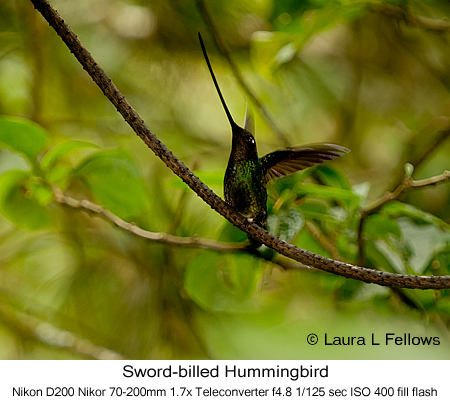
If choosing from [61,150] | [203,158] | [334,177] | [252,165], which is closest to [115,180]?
[61,150]

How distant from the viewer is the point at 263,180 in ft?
1.95

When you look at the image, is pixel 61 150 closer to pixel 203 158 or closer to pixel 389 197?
pixel 389 197

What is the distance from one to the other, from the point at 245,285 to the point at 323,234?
16 cm

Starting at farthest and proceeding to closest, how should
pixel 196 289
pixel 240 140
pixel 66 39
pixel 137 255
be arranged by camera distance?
pixel 137 255, pixel 196 289, pixel 240 140, pixel 66 39

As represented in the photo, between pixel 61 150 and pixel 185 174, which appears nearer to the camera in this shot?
pixel 185 174

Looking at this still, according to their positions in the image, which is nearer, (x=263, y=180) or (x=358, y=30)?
(x=263, y=180)

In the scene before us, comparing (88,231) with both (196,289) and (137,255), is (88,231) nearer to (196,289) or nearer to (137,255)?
(137,255)

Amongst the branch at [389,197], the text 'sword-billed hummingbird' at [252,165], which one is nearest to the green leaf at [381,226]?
the branch at [389,197]

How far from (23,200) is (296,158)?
1.22ft

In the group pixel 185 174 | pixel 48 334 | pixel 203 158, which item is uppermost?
pixel 203 158

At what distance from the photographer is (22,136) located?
21.4 inches

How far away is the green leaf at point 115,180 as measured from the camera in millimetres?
602

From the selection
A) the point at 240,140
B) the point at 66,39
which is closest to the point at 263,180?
the point at 240,140
